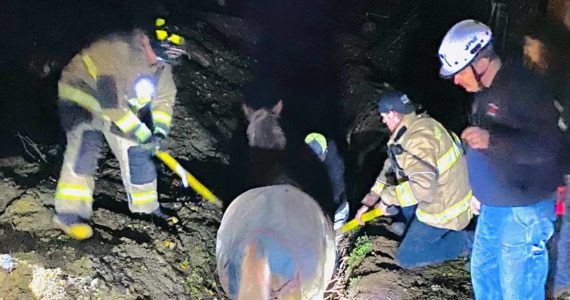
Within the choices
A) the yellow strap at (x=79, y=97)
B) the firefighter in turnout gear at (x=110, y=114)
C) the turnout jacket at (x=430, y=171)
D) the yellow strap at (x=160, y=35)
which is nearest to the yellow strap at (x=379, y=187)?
the turnout jacket at (x=430, y=171)

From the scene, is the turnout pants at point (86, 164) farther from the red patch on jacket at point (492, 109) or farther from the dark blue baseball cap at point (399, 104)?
the red patch on jacket at point (492, 109)

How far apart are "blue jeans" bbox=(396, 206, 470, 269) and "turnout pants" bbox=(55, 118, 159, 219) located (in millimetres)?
2171

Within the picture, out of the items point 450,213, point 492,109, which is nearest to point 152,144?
point 450,213

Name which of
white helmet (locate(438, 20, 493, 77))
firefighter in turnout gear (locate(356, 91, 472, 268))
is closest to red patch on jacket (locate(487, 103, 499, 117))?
white helmet (locate(438, 20, 493, 77))

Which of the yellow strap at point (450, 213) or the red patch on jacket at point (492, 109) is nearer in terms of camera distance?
the red patch on jacket at point (492, 109)

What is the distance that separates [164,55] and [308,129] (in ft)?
10.7

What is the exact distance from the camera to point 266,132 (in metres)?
4.70

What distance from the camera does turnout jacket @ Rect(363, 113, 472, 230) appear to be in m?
3.65

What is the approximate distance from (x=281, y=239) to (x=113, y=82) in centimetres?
174

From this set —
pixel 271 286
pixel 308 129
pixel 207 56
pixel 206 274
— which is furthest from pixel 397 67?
pixel 271 286

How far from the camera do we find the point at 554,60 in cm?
411

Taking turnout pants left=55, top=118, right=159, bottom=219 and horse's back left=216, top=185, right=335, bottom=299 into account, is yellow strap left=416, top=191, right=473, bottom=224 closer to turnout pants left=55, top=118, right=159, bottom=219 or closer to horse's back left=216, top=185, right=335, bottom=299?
horse's back left=216, top=185, right=335, bottom=299

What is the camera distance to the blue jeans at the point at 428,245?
14.0 feet

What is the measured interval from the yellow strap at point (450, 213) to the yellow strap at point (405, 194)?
11.3 inches
